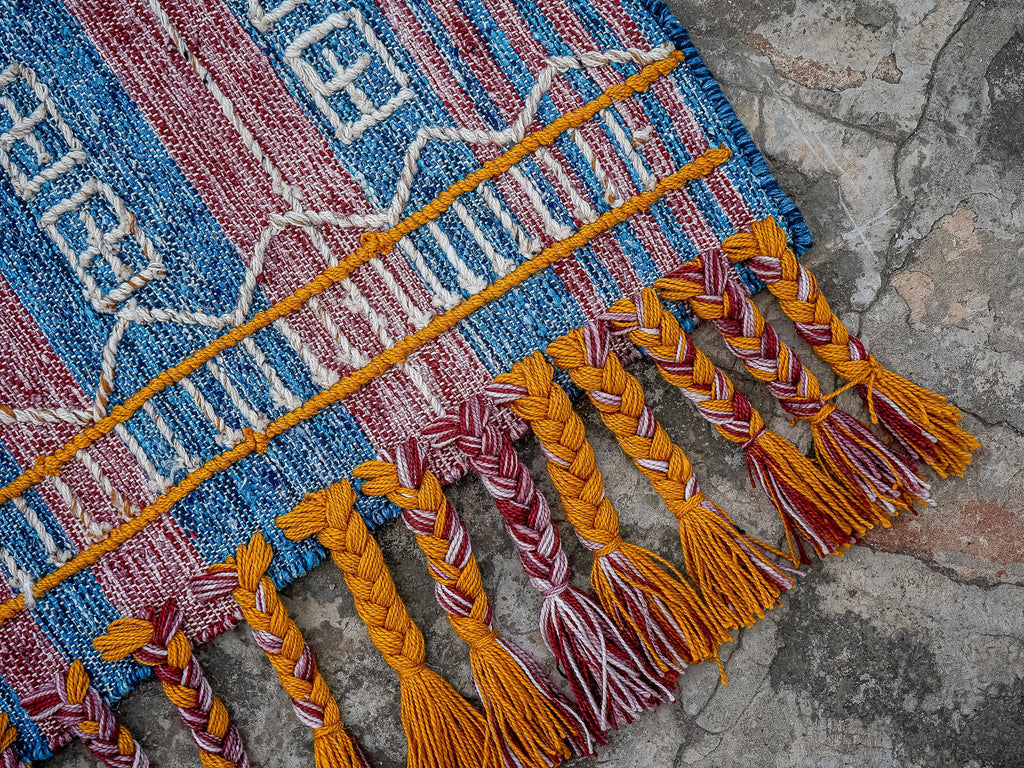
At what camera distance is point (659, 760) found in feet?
3.24

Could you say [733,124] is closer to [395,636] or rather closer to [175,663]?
[395,636]

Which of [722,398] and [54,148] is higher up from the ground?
[54,148]

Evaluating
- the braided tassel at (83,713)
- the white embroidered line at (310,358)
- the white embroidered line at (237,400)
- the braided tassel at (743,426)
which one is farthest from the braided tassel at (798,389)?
the braided tassel at (83,713)

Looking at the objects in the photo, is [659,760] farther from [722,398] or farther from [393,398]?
[393,398]

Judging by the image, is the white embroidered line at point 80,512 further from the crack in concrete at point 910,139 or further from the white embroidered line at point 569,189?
the crack in concrete at point 910,139

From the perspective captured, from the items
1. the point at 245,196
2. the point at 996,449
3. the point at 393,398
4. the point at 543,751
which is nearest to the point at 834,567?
the point at 996,449

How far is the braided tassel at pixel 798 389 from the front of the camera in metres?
0.96

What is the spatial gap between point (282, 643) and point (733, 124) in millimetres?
909

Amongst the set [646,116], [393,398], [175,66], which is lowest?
[393,398]

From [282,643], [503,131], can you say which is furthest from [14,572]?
[503,131]

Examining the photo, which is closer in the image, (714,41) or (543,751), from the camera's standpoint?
(543,751)

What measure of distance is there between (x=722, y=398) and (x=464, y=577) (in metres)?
0.41

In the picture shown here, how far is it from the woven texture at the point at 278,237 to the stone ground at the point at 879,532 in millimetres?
92

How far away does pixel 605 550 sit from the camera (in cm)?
96
